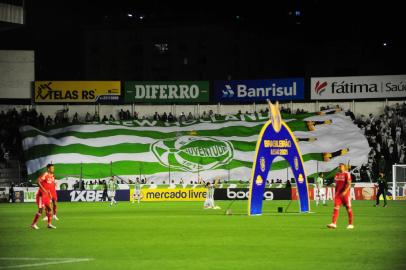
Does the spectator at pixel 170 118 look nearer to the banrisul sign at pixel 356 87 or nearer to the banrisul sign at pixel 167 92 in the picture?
the banrisul sign at pixel 167 92

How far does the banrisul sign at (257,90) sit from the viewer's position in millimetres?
80500

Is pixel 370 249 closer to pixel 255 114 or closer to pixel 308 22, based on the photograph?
pixel 255 114

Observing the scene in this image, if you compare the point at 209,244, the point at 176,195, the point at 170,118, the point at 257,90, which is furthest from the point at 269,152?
the point at 257,90

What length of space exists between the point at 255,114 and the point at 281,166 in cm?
759

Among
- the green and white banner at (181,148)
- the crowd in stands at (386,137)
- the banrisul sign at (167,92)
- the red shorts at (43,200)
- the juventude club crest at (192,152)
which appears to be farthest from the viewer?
the banrisul sign at (167,92)

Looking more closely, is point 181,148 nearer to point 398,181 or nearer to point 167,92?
point 167,92

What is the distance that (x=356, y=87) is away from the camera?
79.0 m

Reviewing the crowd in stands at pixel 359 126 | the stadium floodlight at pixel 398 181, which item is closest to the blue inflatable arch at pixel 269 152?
the stadium floodlight at pixel 398 181

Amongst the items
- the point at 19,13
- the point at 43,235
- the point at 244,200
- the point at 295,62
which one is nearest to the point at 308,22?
the point at 295,62

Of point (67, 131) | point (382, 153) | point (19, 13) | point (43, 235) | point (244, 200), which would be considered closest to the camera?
point (43, 235)

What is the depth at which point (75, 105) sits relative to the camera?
81.5 metres

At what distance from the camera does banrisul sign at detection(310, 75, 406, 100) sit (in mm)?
77688

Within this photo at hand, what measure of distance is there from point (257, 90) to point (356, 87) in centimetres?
979

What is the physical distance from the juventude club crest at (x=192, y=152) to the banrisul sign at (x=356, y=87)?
11433 mm
